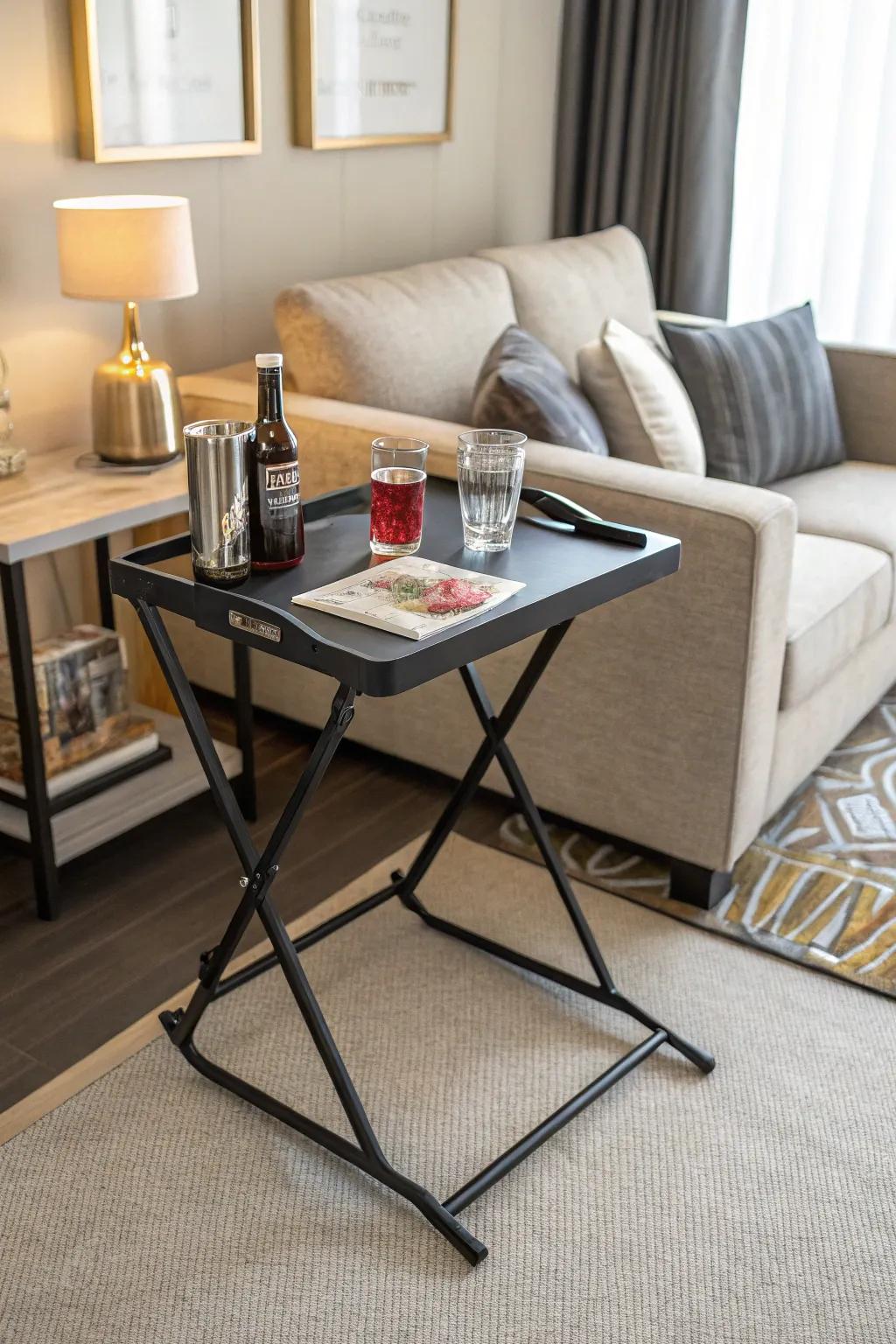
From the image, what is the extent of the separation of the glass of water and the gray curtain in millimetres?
2304

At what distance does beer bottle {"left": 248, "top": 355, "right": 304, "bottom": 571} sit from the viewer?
1501 millimetres

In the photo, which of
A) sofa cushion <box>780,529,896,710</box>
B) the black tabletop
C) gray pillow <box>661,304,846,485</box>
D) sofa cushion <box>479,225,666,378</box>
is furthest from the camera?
sofa cushion <box>479,225,666,378</box>

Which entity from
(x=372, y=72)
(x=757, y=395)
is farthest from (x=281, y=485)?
(x=372, y=72)

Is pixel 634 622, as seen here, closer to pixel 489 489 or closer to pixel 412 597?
pixel 489 489

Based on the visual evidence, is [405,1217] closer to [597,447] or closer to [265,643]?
[265,643]

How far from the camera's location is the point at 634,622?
2.15 metres

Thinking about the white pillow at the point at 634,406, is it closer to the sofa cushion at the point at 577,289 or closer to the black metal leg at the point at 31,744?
the sofa cushion at the point at 577,289

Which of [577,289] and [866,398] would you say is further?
[866,398]

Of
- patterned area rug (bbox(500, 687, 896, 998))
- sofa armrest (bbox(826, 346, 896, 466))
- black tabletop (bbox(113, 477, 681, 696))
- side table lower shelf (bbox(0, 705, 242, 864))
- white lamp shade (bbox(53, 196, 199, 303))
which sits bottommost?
patterned area rug (bbox(500, 687, 896, 998))

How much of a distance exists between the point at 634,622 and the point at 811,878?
0.60m

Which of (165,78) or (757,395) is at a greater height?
A: (165,78)

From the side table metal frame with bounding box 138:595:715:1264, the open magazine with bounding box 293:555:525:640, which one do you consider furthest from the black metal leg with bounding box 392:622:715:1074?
the open magazine with bounding box 293:555:525:640

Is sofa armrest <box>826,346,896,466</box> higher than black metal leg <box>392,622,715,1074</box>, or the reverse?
sofa armrest <box>826,346,896,466</box>

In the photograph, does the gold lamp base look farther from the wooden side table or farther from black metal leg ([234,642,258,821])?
black metal leg ([234,642,258,821])
